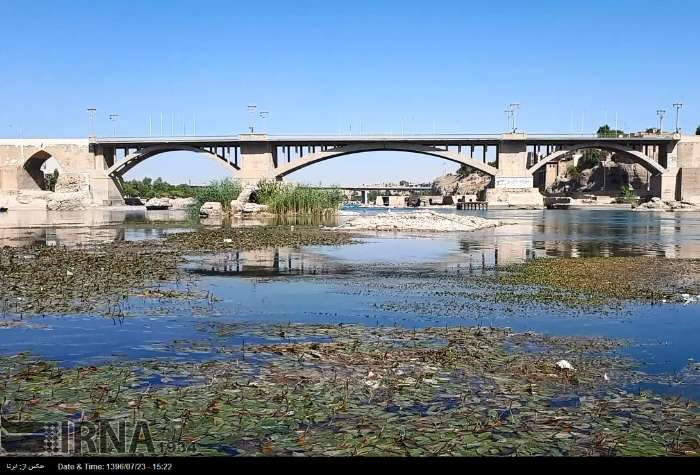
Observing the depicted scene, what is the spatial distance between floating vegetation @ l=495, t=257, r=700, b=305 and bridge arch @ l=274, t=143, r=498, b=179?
80064 millimetres

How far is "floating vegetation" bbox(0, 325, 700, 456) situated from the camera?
5387 millimetres

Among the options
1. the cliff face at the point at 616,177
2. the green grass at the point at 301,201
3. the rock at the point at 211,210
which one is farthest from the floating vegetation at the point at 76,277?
the cliff face at the point at 616,177

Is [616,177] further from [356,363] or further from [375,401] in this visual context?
[375,401]

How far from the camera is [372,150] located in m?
103

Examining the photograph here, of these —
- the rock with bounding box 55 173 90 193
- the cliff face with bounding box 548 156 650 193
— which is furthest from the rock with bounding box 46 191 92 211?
the cliff face with bounding box 548 156 650 193

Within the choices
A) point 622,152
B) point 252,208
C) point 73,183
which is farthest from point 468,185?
point 252,208

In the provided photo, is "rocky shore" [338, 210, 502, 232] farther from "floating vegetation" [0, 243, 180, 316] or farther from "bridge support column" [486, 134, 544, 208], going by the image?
"bridge support column" [486, 134, 544, 208]

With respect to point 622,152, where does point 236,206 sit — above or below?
below

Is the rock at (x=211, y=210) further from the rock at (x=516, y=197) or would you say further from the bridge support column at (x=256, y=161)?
the rock at (x=516, y=197)

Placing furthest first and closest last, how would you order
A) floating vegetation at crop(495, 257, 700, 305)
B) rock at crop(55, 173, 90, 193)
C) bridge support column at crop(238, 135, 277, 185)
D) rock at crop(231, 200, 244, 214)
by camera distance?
bridge support column at crop(238, 135, 277, 185), rock at crop(55, 173, 90, 193), rock at crop(231, 200, 244, 214), floating vegetation at crop(495, 257, 700, 305)

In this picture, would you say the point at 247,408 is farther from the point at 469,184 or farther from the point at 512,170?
the point at 469,184

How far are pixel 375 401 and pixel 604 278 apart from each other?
37.9 ft

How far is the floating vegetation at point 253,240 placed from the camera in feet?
86.1

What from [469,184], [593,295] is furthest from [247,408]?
[469,184]
